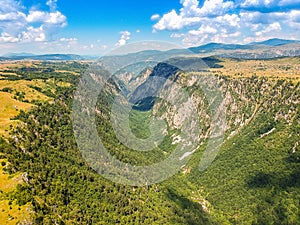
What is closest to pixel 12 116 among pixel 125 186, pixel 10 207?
pixel 125 186

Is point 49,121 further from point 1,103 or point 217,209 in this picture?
point 217,209

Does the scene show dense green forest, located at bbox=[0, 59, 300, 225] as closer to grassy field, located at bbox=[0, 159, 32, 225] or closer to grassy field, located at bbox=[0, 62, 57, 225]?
grassy field, located at bbox=[0, 159, 32, 225]

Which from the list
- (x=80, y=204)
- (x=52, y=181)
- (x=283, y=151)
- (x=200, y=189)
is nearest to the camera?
(x=52, y=181)

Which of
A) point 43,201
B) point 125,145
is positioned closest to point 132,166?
point 125,145

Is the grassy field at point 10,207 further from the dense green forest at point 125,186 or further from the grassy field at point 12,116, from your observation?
the dense green forest at point 125,186

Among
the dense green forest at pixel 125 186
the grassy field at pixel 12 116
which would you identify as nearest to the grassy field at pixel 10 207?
the grassy field at pixel 12 116

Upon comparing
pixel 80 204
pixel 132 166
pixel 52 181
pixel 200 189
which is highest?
pixel 52 181

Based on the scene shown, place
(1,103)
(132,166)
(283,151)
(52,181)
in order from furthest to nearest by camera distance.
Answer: (283,151)
(132,166)
(1,103)
(52,181)

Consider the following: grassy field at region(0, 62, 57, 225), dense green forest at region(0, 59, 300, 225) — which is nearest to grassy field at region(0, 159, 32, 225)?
grassy field at region(0, 62, 57, 225)
